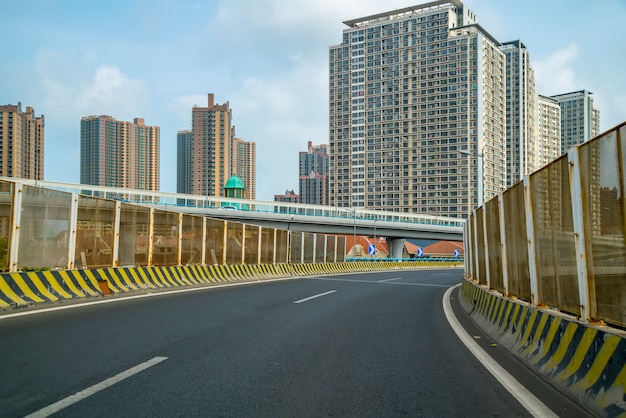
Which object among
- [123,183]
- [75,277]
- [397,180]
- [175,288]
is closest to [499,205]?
[75,277]

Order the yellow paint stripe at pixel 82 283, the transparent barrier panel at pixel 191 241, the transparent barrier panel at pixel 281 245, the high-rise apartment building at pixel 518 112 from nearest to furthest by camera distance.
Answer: the yellow paint stripe at pixel 82 283
the transparent barrier panel at pixel 191 241
the transparent barrier panel at pixel 281 245
the high-rise apartment building at pixel 518 112

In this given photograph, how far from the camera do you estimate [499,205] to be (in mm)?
9789

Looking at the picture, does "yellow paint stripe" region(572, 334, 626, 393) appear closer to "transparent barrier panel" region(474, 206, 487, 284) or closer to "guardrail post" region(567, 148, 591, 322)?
"guardrail post" region(567, 148, 591, 322)

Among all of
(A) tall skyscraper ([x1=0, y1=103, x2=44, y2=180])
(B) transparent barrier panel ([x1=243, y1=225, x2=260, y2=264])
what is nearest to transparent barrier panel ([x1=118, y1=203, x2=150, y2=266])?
(B) transparent barrier panel ([x1=243, y1=225, x2=260, y2=264])

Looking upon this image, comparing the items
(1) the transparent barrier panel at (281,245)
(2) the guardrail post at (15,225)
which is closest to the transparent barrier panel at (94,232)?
(2) the guardrail post at (15,225)

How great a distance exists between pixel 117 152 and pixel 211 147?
90.1 ft

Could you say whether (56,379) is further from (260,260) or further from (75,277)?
(260,260)

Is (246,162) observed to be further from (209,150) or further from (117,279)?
(117,279)

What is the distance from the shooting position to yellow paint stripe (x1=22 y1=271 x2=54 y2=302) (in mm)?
10797

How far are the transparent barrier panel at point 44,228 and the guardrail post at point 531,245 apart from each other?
1031 cm

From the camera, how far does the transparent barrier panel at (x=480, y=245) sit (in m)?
12.4

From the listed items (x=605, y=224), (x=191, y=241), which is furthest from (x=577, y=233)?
(x=191, y=241)

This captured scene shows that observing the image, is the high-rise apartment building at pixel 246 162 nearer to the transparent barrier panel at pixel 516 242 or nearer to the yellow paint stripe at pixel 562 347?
the transparent barrier panel at pixel 516 242

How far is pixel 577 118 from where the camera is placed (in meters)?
183
